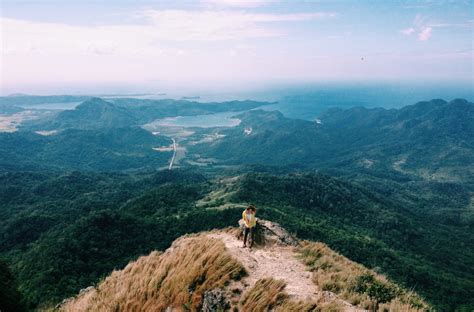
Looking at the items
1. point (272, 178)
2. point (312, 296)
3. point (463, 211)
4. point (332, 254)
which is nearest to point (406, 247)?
point (272, 178)

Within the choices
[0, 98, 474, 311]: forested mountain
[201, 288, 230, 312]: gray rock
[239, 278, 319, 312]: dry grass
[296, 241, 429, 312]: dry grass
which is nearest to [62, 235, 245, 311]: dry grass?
[201, 288, 230, 312]: gray rock

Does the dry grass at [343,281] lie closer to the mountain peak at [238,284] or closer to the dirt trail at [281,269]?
the mountain peak at [238,284]

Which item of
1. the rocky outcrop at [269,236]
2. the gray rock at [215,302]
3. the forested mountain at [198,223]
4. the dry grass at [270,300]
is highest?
the dry grass at [270,300]

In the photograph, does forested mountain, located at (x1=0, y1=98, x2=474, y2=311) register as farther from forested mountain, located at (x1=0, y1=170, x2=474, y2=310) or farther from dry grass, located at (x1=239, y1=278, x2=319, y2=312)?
dry grass, located at (x1=239, y1=278, x2=319, y2=312)

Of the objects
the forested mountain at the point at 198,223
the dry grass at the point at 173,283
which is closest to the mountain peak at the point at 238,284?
the dry grass at the point at 173,283

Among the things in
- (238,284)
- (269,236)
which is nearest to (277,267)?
(238,284)

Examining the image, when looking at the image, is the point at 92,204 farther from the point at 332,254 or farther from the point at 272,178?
→ the point at 332,254
